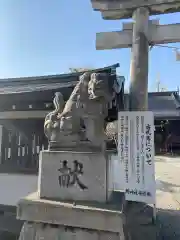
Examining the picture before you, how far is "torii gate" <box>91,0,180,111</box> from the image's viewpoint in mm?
4020

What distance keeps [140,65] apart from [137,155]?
1654 mm

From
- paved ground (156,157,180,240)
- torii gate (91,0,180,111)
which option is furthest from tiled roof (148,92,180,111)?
torii gate (91,0,180,111)

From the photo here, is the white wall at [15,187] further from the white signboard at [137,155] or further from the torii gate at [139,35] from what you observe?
the torii gate at [139,35]

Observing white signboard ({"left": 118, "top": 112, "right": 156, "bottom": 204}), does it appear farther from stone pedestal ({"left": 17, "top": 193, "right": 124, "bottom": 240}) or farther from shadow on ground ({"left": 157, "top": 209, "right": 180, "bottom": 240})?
shadow on ground ({"left": 157, "top": 209, "right": 180, "bottom": 240})

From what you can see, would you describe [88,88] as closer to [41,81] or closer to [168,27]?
[168,27]

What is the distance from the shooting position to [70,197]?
3.28 meters

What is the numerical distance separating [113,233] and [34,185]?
3.36 meters

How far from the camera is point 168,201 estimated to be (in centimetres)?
670

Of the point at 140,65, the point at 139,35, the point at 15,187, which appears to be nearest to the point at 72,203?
the point at 140,65

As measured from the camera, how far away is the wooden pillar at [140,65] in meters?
4.00

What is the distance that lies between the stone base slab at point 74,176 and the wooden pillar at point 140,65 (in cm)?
133

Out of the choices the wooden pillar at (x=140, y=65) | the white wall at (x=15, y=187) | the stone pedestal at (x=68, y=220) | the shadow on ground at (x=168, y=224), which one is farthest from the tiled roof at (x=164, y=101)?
the stone pedestal at (x=68, y=220)

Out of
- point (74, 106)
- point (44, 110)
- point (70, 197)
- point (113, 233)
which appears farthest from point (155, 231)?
point (44, 110)

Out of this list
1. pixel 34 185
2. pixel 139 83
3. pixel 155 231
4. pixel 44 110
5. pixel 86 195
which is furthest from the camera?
pixel 34 185
